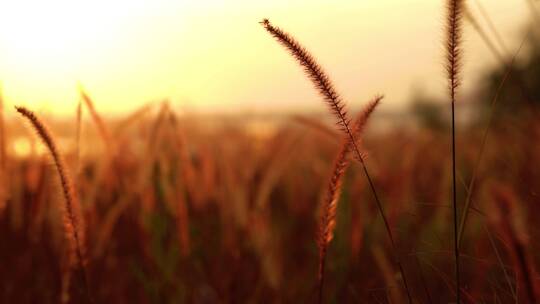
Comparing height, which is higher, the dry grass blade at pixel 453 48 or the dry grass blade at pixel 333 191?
the dry grass blade at pixel 453 48

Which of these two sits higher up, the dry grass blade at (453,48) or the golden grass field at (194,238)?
the dry grass blade at (453,48)

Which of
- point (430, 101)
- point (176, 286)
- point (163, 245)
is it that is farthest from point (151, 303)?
point (430, 101)

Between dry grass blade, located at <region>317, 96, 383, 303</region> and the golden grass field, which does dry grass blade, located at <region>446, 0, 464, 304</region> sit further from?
the golden grass field

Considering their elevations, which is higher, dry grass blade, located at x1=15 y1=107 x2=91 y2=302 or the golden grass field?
dry grass blade, located at x1=15 y1=107 x2=91 y2=302

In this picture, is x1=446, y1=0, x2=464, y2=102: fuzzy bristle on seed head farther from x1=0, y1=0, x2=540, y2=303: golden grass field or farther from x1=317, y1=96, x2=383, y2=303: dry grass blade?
x1=0, y1=0, x2=540, y2=303: golden grass field

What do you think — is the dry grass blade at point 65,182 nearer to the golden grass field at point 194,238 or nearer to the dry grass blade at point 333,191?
the golden grass field at point 194,238

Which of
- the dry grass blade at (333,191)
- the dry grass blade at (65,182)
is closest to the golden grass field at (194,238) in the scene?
the dry grass blade at (65,182)

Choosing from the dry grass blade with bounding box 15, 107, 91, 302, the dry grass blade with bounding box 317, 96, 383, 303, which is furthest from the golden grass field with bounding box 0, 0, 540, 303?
the dry grass blade with bounding box 317, 96, 383, 303

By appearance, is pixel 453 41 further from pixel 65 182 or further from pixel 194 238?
pixel 194 238

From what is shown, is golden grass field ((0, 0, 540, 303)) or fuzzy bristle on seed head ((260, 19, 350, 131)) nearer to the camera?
fuzzy bristle on seed head ((260, 19, 350, 131))

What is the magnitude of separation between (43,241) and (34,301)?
31 cm

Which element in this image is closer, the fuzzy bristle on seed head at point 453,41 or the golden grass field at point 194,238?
the fuzzy bristle on seed head at point 453,41

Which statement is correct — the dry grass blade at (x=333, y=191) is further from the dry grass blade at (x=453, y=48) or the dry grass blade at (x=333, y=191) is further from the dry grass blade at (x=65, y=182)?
the dry grass blade at (x=65, y=182)

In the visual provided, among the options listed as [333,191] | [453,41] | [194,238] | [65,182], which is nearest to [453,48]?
[453,41]
